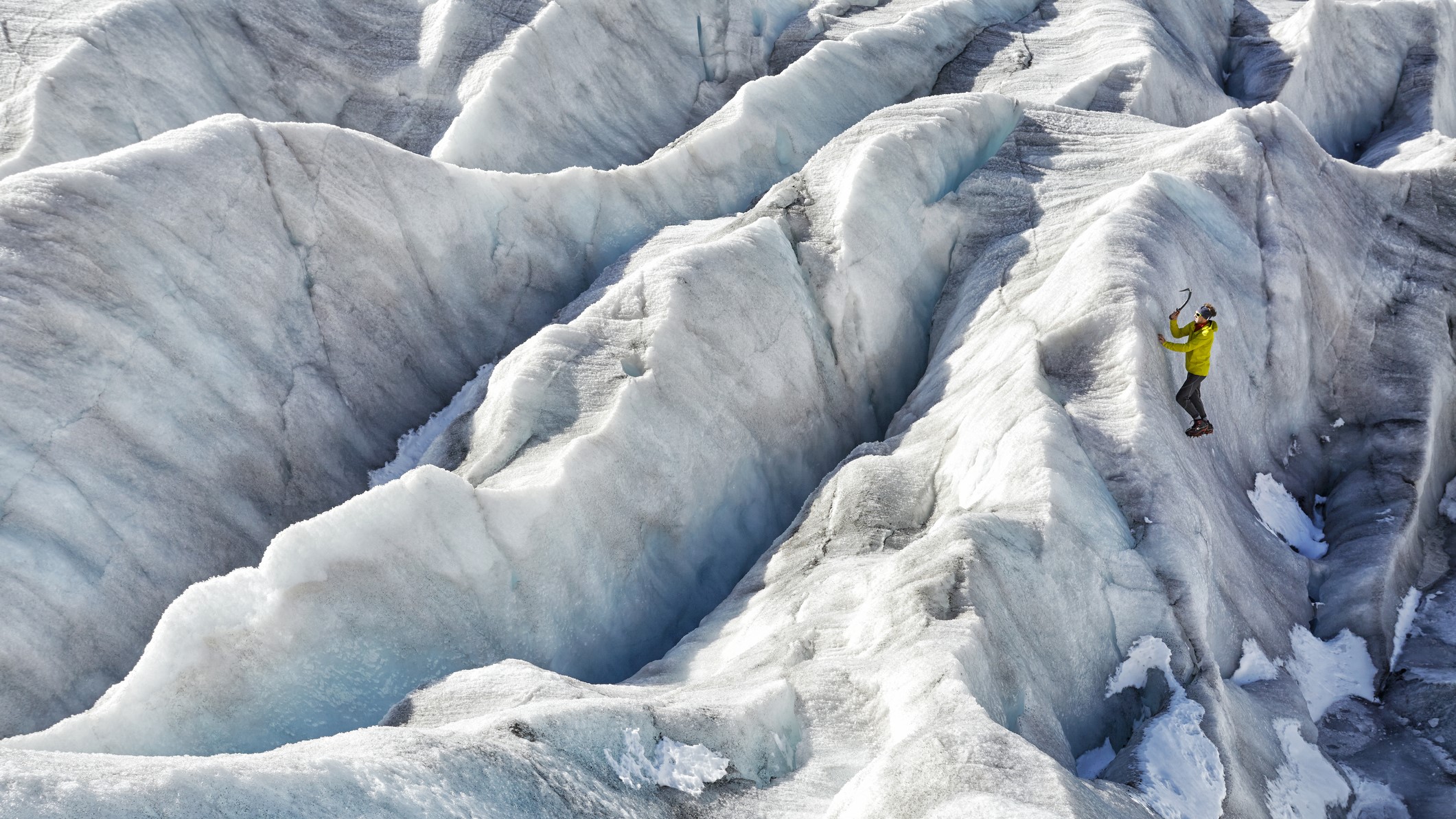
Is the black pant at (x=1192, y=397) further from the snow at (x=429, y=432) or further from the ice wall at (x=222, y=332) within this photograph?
the ice wall at (x=222, y=332)

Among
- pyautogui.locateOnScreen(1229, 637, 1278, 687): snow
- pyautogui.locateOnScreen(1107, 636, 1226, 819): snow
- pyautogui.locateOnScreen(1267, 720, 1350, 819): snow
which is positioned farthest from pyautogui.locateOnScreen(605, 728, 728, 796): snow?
pyautogui.locateOnScreen(1229, 637, 1278, 687): snow

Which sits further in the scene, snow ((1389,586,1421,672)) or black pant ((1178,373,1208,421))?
snow ((1389,586,1421,672))

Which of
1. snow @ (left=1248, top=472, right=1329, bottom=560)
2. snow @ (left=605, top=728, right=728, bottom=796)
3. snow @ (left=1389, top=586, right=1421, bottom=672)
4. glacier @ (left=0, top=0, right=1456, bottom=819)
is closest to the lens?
snow @ (left=605, top=728, right=728, bottom=796)

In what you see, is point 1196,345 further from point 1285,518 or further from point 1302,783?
point 1302,783

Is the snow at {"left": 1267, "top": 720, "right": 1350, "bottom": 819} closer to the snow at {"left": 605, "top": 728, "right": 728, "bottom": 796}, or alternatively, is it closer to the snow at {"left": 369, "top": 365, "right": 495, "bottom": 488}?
the snow at {"left": 605, "top": 728, "right": 728, "bottom": 796}

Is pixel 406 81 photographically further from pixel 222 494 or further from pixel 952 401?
pixel 952 401

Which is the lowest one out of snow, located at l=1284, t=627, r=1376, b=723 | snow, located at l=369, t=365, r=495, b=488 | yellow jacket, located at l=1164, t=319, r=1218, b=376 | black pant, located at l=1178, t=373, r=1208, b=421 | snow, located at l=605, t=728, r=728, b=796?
snow, located at l=1284, t=627, r=1376, b=723

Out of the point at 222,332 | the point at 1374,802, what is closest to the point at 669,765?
the point at 1374,802
